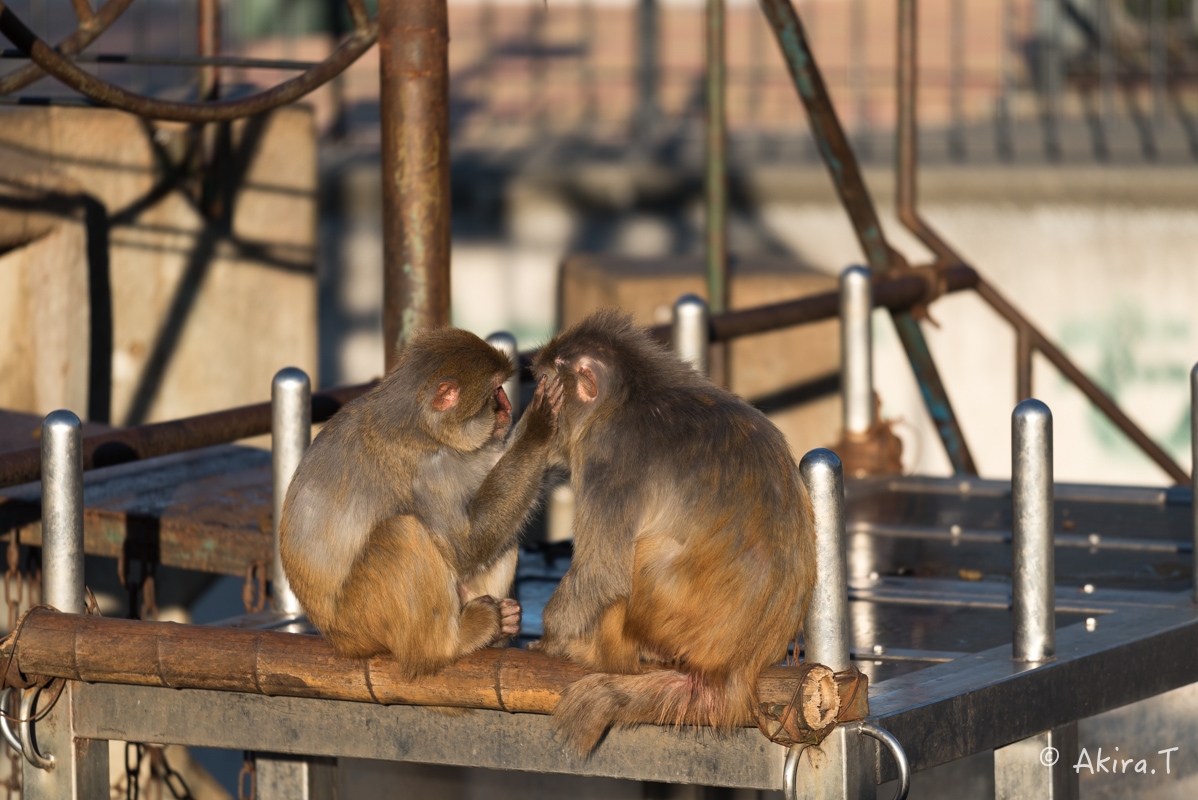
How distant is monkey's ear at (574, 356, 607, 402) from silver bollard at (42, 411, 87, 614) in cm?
89

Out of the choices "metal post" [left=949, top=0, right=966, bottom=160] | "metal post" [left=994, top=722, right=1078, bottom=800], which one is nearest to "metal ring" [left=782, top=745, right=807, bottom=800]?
"metal post" [left=994, top=722, right=1078, bottom=800]

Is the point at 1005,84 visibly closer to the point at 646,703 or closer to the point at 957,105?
the point at 957,105

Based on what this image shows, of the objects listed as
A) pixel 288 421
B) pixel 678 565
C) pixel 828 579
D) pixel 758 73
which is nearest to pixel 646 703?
pixel 678 565

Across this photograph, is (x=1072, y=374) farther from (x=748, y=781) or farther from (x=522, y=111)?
(x=522, y=111)

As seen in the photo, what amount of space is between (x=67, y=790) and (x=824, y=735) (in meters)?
1.49

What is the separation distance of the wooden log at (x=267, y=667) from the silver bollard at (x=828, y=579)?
→ 7 centimetres

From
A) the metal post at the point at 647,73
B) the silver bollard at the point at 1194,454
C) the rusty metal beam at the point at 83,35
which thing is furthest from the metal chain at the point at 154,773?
the metal post at the point at 647,73

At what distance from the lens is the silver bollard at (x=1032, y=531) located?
9.30ft

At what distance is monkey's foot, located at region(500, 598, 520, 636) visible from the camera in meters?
2.85

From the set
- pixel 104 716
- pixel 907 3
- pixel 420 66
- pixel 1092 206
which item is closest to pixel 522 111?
pixel 1092 206

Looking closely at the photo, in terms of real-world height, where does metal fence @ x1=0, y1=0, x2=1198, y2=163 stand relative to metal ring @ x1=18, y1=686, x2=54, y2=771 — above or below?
above

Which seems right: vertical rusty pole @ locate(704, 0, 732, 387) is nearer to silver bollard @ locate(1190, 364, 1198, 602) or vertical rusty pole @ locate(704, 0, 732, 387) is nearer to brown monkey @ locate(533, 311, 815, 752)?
silver bollard @ locate(1190, 364, 1198, 602)

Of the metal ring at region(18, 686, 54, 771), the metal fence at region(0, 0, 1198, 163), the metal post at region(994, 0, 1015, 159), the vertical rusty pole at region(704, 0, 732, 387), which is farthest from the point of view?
the metal fence at region(0, 0, 1198, 163)

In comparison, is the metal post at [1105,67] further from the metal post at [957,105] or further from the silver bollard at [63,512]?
the silver bollard at [63,512]
